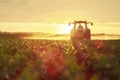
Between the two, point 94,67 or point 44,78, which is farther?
point 94,67

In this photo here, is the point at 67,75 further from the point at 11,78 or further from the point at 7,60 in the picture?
the point at 7,60

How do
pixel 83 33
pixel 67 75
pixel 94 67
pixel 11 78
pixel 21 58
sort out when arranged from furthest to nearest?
1. pixel 83 33
2. pixel 21 58
3. pixel 94 67
4. pixel 11 78
5. pixel 67 75

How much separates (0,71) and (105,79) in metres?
2.97

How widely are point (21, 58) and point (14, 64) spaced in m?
1.45

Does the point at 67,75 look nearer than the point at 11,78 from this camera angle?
Yes

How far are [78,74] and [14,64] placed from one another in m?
3.16

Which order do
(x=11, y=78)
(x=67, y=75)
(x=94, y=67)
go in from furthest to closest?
(x=94, y=67), (x=11, y=78), (x=67, y=75)

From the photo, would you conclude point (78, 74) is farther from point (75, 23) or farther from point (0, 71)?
point (75, 23)

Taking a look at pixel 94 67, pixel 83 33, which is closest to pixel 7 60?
pixel 94 67

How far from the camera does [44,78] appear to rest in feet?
40.8

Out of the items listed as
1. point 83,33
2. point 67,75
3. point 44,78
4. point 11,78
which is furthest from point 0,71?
point 83,33

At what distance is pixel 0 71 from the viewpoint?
38.9 feet

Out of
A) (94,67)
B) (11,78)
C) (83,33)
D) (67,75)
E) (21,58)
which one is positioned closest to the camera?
(67,75)

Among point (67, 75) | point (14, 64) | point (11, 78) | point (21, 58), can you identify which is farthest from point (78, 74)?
point (21, 58)
